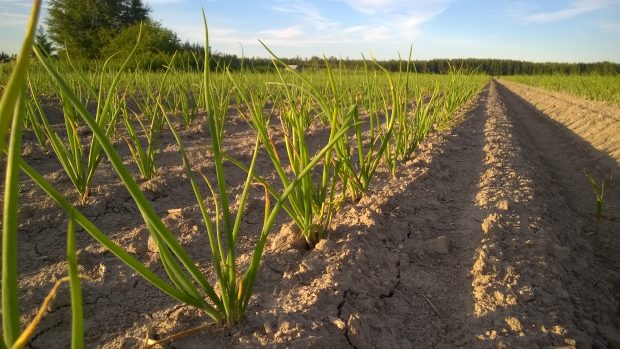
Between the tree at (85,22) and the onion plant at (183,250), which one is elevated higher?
the tree at (85,22)

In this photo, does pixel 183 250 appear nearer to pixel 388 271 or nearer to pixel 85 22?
pixel 388 271

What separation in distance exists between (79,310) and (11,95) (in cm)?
28

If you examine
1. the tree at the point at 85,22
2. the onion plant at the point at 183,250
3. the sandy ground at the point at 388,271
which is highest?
the tree at the point at 85,22

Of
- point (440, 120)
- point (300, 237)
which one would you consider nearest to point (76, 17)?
point (440, 120)

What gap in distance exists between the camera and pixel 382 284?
3.62ft

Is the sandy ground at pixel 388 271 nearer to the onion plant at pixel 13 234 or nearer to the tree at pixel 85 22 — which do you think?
the onion plant at pixel 13 234

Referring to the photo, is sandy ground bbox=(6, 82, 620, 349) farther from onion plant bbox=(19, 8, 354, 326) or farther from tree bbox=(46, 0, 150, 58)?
tree bbox=(46, 0, 150, 58)

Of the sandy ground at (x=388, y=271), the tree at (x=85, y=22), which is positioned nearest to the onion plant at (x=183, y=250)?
the sandy ground at (x=388, y=271)

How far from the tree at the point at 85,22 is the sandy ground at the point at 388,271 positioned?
55.7 ft

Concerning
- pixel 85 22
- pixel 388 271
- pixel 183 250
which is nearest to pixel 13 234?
pixel 183 250

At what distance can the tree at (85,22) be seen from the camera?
16.5 meters

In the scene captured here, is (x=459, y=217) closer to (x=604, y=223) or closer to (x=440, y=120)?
(x=604, y=223)

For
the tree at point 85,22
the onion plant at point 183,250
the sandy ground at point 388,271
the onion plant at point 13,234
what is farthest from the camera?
the tree at point 85,22

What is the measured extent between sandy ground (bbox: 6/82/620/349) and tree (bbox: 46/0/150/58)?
17.0 m
